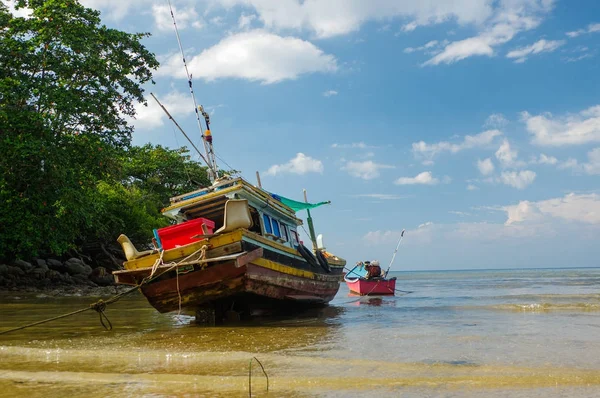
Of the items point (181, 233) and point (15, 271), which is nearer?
point (181, 233)

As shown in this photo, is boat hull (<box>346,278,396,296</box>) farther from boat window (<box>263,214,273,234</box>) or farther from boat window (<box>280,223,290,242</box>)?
boat window (<box>263,214,273,234</box>)

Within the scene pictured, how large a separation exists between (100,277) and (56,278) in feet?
8.55

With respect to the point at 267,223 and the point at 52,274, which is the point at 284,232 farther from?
the point at 52,274

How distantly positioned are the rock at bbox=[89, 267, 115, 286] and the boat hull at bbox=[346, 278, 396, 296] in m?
13.8

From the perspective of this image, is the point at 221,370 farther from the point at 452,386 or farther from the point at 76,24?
the point at 76,24

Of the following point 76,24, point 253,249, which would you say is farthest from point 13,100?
point 253,249

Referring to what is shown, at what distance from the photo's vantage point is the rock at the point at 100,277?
28.5 metres

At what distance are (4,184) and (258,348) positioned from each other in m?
15.4

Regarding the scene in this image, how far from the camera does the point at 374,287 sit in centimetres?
2730

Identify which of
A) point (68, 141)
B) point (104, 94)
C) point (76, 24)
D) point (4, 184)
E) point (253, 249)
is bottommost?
point (253, 249)

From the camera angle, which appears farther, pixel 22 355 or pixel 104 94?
pixel 104 94

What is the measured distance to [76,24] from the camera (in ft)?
66.7

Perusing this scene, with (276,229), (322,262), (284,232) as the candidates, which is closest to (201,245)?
(276,229)

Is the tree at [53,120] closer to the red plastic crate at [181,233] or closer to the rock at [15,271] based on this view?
the rock at [15,271]
